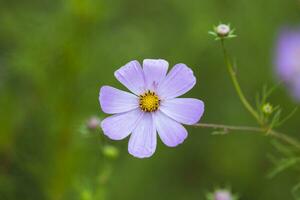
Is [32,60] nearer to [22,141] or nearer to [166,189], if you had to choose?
[22,141]

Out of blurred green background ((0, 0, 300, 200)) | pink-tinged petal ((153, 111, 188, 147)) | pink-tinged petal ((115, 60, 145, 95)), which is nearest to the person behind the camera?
pink-tinged petal ((153, 111, 188, 147))

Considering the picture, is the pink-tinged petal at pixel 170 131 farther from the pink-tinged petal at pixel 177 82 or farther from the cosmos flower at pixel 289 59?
the cosmos flower at pixel 289 59

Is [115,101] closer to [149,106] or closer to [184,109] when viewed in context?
[149,106]

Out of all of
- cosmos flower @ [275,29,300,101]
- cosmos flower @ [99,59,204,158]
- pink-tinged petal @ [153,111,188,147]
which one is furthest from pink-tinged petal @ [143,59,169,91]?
cosmos flower @ [275,29,300,101]

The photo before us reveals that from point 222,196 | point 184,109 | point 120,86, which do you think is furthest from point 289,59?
point 184,109

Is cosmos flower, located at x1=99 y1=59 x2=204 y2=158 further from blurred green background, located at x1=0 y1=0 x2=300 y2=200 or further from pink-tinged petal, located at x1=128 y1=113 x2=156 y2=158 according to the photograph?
blurred green background, located at x1=0 y1=0 x2=300 y2=200

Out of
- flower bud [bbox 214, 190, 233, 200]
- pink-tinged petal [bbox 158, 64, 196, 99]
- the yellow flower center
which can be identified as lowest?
flower bud [bbox 214, 190, 233, 200]
